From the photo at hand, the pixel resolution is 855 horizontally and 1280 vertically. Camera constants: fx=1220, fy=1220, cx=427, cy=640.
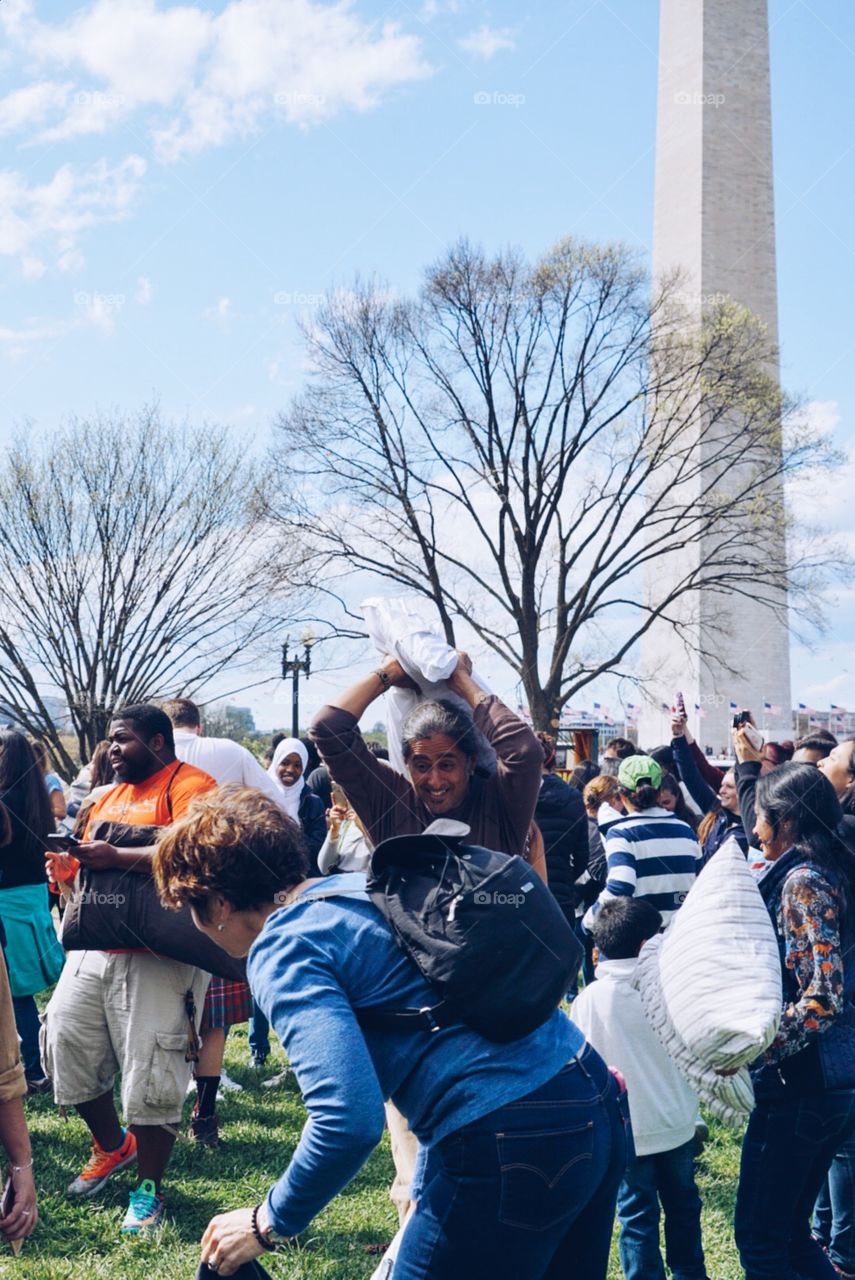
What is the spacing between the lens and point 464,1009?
2.05m

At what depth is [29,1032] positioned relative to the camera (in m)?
6.82

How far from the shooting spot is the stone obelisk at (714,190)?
2669 cm

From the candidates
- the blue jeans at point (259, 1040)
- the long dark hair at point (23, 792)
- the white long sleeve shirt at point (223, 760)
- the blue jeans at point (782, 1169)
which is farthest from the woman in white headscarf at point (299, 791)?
the blue jeans at point (782, 1169)

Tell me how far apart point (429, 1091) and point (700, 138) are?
91.9ft

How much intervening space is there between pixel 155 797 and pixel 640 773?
2.29 metres

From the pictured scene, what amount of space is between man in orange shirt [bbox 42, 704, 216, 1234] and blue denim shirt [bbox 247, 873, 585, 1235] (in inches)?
101

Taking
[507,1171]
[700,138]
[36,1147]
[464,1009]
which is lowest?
[36,1147]

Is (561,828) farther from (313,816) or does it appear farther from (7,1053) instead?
(7,1053)

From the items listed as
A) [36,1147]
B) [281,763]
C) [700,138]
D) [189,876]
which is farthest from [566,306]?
[189,876]

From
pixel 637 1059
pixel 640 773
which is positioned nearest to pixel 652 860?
pixel 640 773

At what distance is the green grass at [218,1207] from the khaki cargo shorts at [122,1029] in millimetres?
426

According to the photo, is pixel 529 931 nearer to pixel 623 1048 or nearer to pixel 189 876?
pixel 189 876

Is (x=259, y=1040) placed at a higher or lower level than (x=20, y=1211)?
lower

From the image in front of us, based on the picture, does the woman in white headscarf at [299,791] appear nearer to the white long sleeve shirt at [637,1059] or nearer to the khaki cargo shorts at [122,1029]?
the khaki cargo shorts at [122,1029]
